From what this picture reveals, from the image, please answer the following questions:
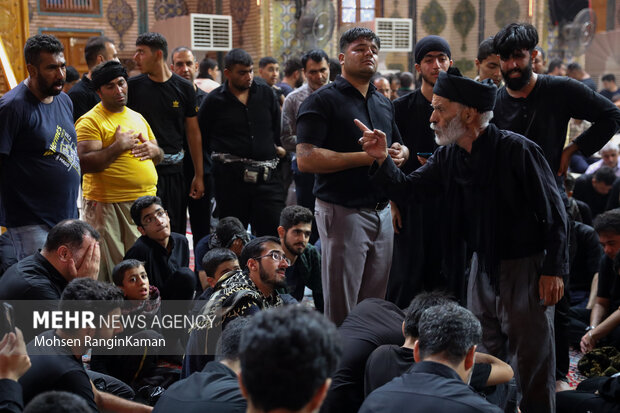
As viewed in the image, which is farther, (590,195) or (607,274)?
(590,195)

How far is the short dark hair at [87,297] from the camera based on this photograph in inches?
100

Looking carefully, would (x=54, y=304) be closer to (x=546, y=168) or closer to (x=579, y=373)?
(x=546, y=168)

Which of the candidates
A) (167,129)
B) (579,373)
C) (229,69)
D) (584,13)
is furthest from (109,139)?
(584,13)

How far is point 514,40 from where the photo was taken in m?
3.06

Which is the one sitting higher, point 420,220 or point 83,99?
point 83,99

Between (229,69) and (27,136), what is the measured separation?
5.45ft

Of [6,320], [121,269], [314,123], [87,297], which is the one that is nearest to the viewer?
[6,320]

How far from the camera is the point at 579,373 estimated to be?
3902 millimetres

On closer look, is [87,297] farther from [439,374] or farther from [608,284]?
[608,284]

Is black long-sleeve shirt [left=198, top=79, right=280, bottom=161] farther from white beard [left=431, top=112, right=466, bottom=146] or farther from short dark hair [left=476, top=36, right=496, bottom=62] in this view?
white beard [left=431, top=112, right=466, bottom=146]

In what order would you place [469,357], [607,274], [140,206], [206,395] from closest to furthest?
1. [206,395]
2. [469,357]
3. [140,206]
4. [607,274]

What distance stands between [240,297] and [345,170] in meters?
0.82

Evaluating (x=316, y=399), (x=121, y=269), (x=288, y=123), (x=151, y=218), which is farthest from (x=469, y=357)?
(x=288, y=123)

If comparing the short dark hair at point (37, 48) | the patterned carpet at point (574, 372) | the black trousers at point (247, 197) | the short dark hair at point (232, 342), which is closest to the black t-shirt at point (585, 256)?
the patterned carpet at point (574, 372)
